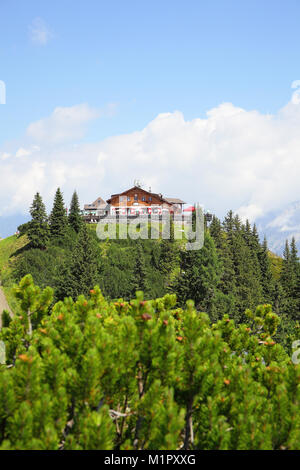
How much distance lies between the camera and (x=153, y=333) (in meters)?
5.31

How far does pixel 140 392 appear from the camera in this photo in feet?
18.5

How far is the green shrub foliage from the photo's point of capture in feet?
14.6

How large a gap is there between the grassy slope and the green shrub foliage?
41.1m

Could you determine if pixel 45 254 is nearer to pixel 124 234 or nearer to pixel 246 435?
pixel 124 234

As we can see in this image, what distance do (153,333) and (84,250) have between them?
4017 cm

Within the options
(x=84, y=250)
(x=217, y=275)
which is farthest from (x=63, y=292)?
(x=217, y=275)

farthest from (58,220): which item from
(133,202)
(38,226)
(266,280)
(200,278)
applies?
(266,280)

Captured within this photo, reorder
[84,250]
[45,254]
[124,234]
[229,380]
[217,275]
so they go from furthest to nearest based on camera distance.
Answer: [124,234] → [45,254] → [217,275] → [84,250] → [229,380]

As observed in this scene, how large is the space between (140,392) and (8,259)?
2436 inches

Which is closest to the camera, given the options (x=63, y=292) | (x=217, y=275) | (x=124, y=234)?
(x=63, y=292)

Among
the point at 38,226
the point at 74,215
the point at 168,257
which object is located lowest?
the point at 168,257
